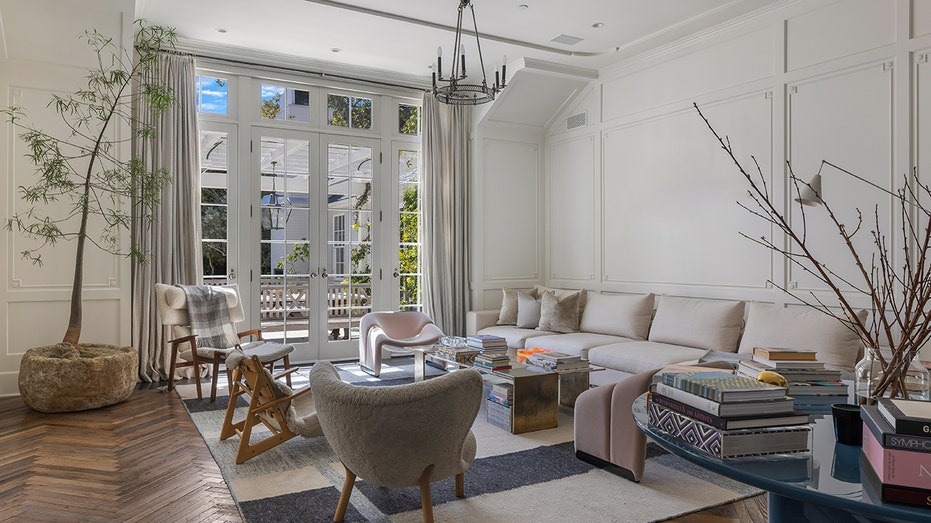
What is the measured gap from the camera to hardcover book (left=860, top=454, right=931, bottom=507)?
1.15m

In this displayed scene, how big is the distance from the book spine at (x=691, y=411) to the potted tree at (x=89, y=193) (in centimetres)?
436

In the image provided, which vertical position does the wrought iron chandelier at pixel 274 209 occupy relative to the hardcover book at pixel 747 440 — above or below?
above

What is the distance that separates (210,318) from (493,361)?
254 centimetres

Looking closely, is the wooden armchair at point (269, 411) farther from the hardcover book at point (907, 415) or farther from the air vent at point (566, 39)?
the air vent at point (566, 39)

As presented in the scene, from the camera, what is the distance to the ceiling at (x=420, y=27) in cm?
508

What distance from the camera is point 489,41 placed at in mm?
5918

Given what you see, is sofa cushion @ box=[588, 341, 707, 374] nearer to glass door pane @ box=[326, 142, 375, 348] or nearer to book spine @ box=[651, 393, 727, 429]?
glass door pane @ box=[326, 142, 375, 348]

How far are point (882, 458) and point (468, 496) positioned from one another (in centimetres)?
212

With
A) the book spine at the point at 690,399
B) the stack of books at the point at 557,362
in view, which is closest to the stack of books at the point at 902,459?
the book spine at the point at 690,399

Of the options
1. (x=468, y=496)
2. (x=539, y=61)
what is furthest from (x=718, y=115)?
(x=468, y=496)

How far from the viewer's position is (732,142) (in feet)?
17.5

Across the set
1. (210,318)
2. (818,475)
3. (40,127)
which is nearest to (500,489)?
(818,475)

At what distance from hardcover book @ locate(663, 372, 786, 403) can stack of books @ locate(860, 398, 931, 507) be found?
0.25 m

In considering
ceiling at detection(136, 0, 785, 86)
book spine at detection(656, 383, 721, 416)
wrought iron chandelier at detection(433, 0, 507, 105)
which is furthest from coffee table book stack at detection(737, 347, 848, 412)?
ceiling at detection(136, 0, 785, 86)
